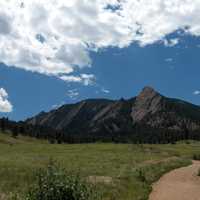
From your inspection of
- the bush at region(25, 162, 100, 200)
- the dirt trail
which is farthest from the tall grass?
the dirt trail

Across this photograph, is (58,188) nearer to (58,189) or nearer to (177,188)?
(58,189)

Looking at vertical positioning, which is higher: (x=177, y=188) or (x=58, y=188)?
(x=177, y=188)

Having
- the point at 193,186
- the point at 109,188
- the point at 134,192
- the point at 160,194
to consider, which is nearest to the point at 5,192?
the point at 109,188

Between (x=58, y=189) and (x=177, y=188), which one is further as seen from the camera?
(x=177, y=188)

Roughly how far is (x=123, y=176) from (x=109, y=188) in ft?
22.9

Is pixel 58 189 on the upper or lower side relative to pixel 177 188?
lower

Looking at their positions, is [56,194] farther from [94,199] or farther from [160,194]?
[160,194]

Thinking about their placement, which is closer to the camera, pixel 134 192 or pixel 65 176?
pixel 65 176

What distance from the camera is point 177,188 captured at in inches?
1231

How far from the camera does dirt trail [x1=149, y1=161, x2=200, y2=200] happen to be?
27.2 metres

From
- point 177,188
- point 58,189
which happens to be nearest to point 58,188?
point 58,189

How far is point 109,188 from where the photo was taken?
2677 cm

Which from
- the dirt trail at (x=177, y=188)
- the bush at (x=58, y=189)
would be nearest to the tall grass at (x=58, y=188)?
the bush at (x=58, y=189)

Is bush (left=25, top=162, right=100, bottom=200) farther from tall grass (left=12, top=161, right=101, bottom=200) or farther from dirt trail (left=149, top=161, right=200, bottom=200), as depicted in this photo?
dirt trail (left=149, top=161, right=200, bottom=200)
